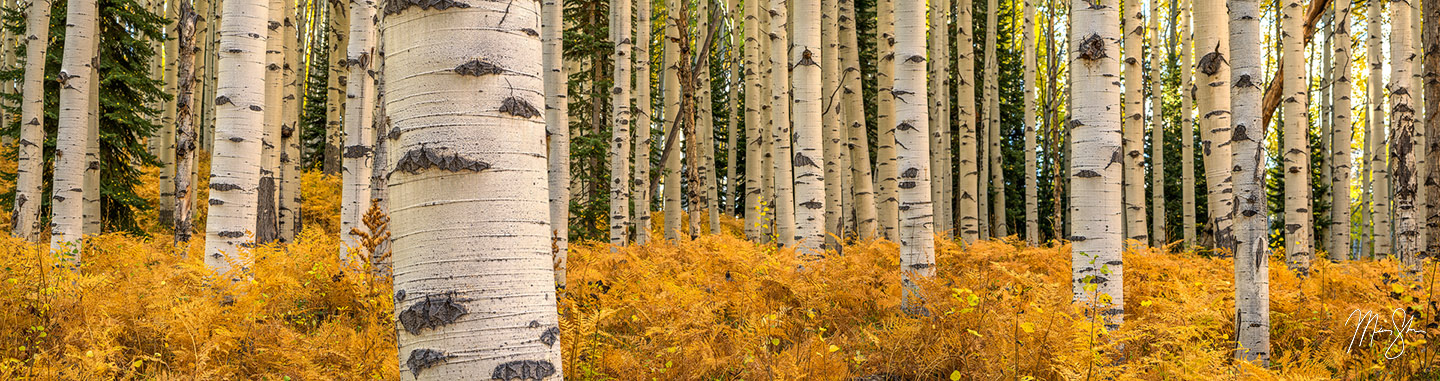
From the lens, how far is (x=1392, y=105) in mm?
8133

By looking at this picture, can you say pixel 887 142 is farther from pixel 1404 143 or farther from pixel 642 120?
pixel 1404 143

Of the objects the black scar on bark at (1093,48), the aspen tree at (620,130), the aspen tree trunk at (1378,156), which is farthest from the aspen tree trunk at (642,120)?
the aspen tree trunk at (1378,156)

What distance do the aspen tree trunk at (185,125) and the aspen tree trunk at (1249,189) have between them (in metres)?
7.46

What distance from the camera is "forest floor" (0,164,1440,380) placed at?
3.75 metres

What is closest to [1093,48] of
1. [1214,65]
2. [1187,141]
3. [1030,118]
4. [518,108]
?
[1214,65]

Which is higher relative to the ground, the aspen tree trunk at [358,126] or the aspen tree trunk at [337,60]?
the aspen tree trunk at [337,60]

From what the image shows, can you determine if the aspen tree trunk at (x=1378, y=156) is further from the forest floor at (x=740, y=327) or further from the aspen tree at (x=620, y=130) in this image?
the aspen tree at (x=620, y=130)

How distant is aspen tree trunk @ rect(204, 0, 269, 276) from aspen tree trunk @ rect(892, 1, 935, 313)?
14.2ft

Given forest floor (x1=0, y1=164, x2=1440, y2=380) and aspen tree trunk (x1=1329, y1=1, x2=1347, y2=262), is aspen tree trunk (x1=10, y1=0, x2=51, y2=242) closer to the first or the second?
forest floor (x1=0, y1=164, x2=1440, y2=380)

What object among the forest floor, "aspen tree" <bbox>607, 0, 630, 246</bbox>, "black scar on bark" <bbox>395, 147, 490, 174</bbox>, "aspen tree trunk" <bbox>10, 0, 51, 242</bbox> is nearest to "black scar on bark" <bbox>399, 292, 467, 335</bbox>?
"black scar on bark" <bbox>395, 147, 490, 174</bbox>

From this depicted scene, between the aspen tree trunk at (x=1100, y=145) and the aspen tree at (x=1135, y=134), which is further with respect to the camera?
the aspen tree at (x=1135, y=134)

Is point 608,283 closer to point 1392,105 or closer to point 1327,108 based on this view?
point 1392,105

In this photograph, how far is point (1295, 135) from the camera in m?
7.32

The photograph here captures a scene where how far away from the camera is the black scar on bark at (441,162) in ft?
5.45
